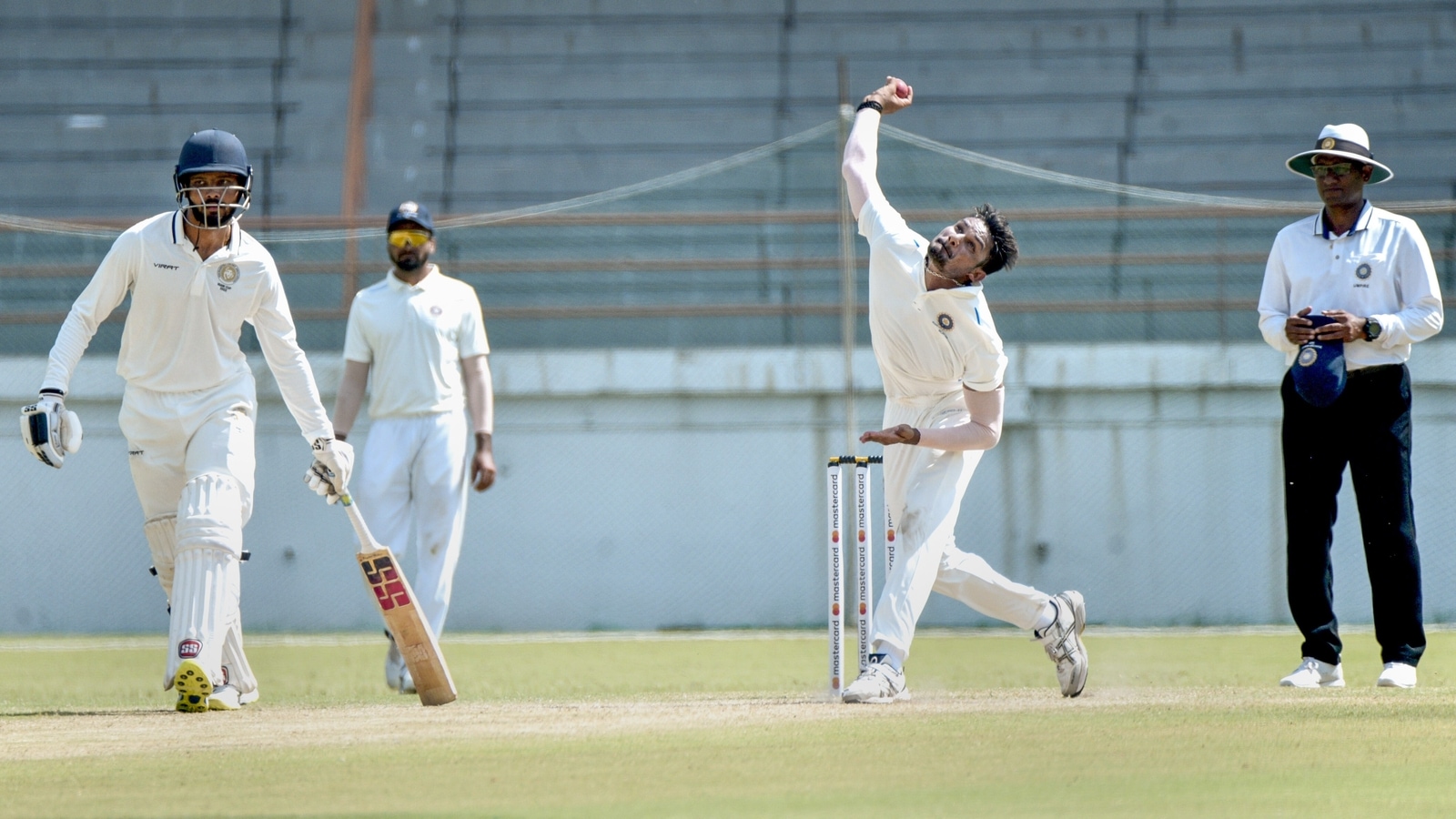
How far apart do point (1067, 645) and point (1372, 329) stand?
4.66 ft

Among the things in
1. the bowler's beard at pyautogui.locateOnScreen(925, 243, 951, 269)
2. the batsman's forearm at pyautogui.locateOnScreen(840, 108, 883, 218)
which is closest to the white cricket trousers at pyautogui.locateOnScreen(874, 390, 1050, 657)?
the bowler's beard at pyautogui.locateOnScreen(925, 243, 951, 269)

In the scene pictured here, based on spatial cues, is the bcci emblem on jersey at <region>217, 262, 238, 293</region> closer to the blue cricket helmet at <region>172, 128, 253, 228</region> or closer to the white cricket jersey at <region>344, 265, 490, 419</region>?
the blue cricket helmet at <region>172, 128, 253, 228</region>

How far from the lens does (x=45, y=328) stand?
10141mm

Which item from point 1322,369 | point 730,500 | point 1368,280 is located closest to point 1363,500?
point 1322,369

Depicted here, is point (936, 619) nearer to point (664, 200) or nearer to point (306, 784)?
point (664, 200)

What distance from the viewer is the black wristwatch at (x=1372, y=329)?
5.67 m

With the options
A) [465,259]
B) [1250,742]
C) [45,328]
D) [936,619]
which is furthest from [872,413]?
[1250,742]

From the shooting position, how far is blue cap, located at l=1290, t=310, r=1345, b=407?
225 inches

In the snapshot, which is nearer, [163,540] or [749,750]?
[749,750]

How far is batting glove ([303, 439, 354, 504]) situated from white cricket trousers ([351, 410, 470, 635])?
1.29 m

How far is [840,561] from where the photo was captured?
5617 mm

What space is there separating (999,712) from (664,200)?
6244 millimetres

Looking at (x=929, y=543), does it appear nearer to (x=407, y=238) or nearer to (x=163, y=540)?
(x=163, y=540)

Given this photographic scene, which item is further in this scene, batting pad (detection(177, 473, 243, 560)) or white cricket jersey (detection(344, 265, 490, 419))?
white cricket jersey (detection(344, 265, 490, 419))
